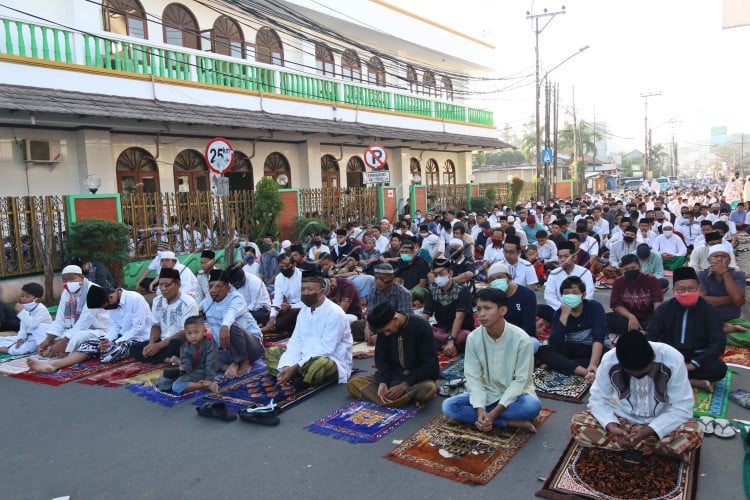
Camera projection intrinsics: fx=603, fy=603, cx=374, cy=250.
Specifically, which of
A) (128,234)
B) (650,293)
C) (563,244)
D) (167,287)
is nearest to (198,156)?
(128,234)

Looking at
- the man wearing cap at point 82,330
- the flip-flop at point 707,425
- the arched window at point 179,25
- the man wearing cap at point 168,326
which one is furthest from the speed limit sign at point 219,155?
the flip-flop at point 707,425

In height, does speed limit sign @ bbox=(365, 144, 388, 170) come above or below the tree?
above

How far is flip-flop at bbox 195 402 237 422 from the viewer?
17.3ft

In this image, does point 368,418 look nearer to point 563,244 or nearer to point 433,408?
point 433,408

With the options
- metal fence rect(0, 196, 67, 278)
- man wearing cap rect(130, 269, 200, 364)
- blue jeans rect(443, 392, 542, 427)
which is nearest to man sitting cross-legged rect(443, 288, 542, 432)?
blue jeans rect(443, 392, 542, 427)

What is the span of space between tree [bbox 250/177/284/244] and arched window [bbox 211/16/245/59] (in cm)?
460

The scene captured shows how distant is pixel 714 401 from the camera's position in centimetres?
516

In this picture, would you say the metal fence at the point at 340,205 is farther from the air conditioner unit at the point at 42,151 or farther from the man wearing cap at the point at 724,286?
the man wearing cap at the point at 724,286

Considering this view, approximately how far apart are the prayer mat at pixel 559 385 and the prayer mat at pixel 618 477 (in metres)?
1.21

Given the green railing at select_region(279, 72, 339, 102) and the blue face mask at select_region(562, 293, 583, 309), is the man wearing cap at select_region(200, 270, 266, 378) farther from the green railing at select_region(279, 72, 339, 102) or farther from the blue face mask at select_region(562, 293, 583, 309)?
the green railing at select_region(279, 72, 339, 102)

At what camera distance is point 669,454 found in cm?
400

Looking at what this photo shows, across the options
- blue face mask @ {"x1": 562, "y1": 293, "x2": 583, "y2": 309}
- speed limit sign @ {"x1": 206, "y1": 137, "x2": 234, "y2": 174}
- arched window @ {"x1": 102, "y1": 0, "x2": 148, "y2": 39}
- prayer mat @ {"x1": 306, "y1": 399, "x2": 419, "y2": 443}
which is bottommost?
prayer mat @ {"x1": 306, "y1": 399, "x2": 419, "y2": 443}

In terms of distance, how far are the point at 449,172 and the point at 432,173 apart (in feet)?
5.18

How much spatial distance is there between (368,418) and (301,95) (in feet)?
46.7
